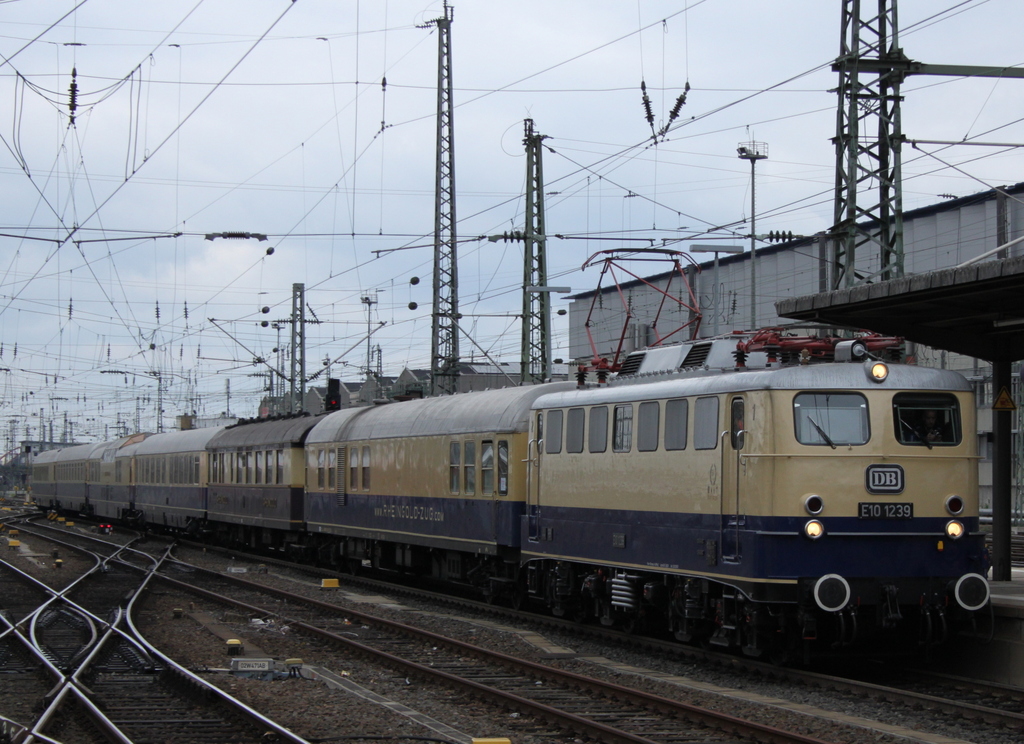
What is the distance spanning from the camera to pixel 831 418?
12.5 metres

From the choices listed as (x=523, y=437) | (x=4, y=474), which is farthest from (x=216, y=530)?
(x=4, y=474)

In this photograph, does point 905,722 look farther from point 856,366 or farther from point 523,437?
point 523,437

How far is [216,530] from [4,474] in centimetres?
12020

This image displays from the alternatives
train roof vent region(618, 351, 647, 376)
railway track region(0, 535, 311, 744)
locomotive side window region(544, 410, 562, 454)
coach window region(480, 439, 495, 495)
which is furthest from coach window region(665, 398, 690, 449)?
railway track region(0, 535, 311, 744)

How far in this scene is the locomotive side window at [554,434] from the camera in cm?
1659

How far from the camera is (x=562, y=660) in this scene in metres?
14.2

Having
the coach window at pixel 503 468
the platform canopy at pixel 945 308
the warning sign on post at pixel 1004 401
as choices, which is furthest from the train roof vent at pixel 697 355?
the coach window at pixel 503 468

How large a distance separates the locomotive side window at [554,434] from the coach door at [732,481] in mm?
3954

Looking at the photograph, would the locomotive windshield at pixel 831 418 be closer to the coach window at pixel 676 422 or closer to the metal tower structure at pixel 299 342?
the coach window at pixel 676 422

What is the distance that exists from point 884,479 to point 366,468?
13.6m

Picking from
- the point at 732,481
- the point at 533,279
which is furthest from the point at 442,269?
the point at 732,481

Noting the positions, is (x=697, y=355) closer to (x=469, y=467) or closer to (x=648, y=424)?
(x=648, y=424)

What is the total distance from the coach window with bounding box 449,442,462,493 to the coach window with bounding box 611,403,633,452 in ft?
17.5

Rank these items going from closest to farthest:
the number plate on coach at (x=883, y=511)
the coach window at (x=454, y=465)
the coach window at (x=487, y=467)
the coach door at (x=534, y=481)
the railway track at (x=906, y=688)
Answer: the railway track at (x=906, y=688) → the number plate on coach at (x=883, y=511) → the coach door at (x=534, y=481) → the coach window at (x=487, y=467) → the coach window at (x=454, y=465)
